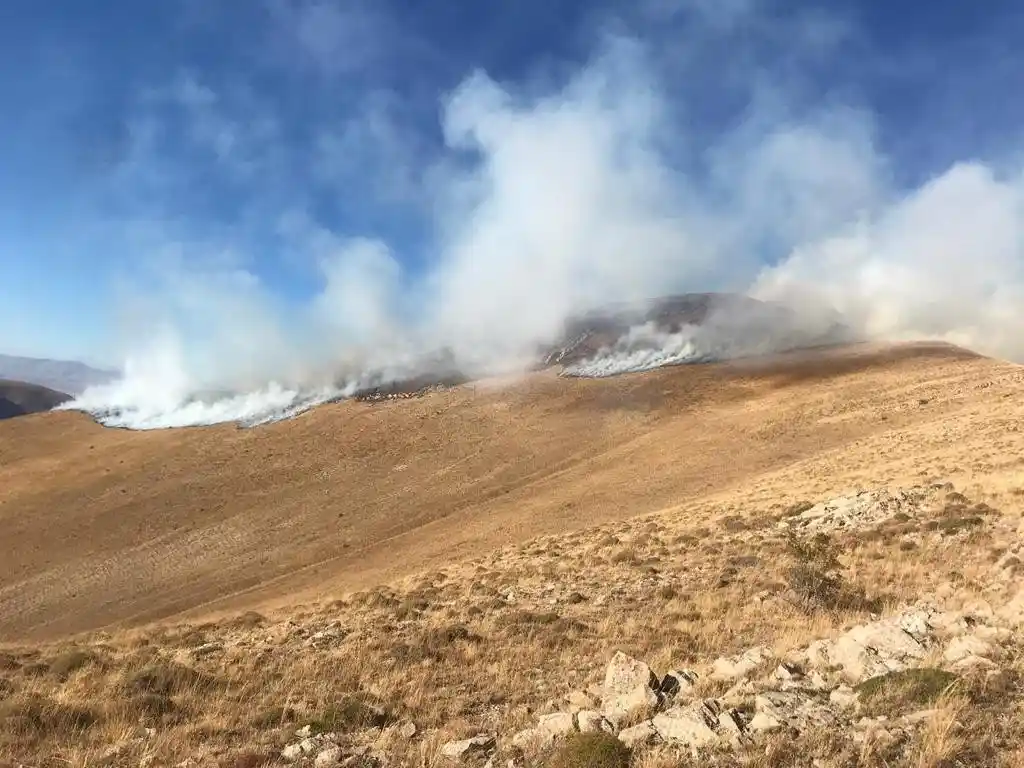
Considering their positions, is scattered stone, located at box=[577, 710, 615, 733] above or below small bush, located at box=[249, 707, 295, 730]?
above

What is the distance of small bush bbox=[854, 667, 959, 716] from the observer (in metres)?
5.94

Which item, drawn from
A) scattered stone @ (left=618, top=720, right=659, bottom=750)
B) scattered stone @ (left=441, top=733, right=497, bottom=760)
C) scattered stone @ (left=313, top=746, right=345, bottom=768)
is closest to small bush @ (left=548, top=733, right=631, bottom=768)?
scattered stone @ (left=618, top=720, right=659, bottom=750)

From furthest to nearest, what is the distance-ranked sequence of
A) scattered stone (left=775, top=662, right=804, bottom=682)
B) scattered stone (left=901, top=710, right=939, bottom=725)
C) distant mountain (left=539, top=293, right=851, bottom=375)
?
distant mountain (left=539, top=293, right=851, bottom=375), scattered stone (left=775, top=662, right=804, bottom=682), scattered stone (left=901, top=710, right=939, bottom=725)

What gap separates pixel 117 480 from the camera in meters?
44.4

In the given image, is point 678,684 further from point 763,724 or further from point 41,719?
point 41,719

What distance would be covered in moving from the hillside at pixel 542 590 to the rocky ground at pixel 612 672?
50 millimetres

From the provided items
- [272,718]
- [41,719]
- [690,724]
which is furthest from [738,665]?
[41,719]

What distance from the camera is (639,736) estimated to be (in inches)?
232

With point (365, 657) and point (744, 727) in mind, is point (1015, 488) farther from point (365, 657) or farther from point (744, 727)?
point (365, 657)

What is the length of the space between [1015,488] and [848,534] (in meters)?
5.50

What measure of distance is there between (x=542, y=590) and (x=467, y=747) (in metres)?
9.54

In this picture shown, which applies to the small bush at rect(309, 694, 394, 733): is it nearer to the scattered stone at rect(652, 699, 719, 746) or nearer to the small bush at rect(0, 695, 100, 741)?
the small bush at rect(0, 695, 100, 741)

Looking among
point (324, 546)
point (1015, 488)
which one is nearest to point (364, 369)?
point (324, 546)

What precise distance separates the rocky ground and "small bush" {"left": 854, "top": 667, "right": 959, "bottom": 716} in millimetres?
30
